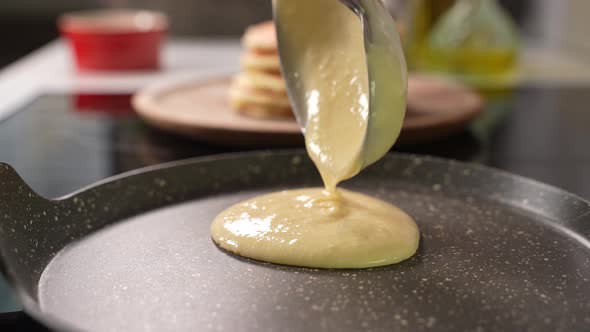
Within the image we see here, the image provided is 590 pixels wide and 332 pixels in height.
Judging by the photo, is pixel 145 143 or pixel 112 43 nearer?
pixel 145 143

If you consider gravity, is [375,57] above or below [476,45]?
above

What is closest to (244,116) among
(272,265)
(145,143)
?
(145,143)

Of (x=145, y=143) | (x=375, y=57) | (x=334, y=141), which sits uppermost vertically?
(x=375, y=57)

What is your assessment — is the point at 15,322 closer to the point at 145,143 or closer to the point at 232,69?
the point at 145,143

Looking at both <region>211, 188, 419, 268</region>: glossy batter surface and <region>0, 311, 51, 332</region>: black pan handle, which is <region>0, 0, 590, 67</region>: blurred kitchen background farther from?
<region>0, 311, 51, 332</region>: black pan handle

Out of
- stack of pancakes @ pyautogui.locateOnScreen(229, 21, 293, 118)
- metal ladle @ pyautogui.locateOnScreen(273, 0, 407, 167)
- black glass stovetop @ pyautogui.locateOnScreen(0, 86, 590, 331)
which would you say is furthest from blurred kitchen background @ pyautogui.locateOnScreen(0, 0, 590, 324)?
metal ladle @ pyautogui.locateOnScreen(273, 0, 407, 167)

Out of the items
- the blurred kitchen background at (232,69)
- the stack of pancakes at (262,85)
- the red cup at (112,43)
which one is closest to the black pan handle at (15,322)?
the blurred kitchen background at (232,69)

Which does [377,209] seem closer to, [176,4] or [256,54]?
[256,54]
